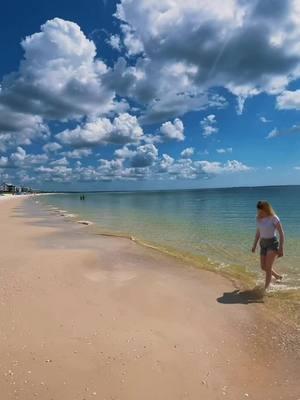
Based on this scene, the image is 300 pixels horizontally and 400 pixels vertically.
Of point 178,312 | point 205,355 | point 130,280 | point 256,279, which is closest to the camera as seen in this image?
point 205,355

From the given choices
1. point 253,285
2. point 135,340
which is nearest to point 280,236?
point 253,285

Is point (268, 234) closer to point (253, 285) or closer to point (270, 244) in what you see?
point (270, 244)

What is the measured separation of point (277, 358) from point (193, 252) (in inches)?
381

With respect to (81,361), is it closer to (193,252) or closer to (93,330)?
(93,330)

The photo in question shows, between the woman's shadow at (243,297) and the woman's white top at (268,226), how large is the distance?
1.40 meters

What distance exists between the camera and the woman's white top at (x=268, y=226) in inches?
347

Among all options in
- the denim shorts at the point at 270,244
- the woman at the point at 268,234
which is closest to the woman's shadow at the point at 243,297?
the woman at the point at 268,234

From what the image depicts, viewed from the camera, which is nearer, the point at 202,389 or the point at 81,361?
the point at 202,389

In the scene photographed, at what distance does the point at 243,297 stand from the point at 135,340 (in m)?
3.69

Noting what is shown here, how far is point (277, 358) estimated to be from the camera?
18.3 ft

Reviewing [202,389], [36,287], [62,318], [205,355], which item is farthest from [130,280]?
[202,389]

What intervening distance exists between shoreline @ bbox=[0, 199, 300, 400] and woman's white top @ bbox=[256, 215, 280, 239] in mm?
1714

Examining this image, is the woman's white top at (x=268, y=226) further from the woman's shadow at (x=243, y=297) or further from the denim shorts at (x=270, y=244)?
the woman's shadow at (x=243, y=297)

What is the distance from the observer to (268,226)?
8875 mm
